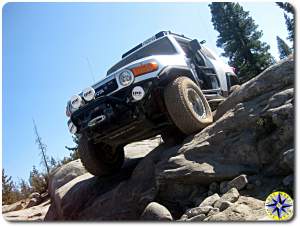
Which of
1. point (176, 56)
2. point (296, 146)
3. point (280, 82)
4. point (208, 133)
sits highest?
point (176, 56)

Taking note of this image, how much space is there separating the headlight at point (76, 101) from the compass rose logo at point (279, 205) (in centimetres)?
274

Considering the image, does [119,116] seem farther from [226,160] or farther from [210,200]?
[210,200]

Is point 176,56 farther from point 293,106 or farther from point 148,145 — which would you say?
point 148,145

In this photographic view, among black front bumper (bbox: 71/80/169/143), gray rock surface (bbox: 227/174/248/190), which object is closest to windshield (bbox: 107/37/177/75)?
black front bumper (bbox: 71/80/169/143)

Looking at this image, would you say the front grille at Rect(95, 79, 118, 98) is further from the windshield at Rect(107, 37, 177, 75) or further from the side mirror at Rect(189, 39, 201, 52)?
the side mirror at Rect(189, 39, 201, 52)

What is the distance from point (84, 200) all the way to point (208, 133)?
241cm

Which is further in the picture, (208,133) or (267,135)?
(208,133)

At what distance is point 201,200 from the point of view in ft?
12.5

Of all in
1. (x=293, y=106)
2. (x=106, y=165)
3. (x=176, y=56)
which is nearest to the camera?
(x=293, y=106)

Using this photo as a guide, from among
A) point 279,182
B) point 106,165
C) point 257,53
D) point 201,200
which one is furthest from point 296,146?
point 257,53

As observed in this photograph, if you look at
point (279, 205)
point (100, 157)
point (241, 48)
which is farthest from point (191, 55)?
point (241, 48)

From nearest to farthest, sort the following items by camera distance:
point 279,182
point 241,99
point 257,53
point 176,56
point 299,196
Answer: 1. point 299,196
2. point 279,182
3. point 241,99
4. point 176,56
5. point 257,53

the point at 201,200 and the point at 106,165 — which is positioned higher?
the point at 106,165

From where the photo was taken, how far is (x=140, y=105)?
450 centimetres
